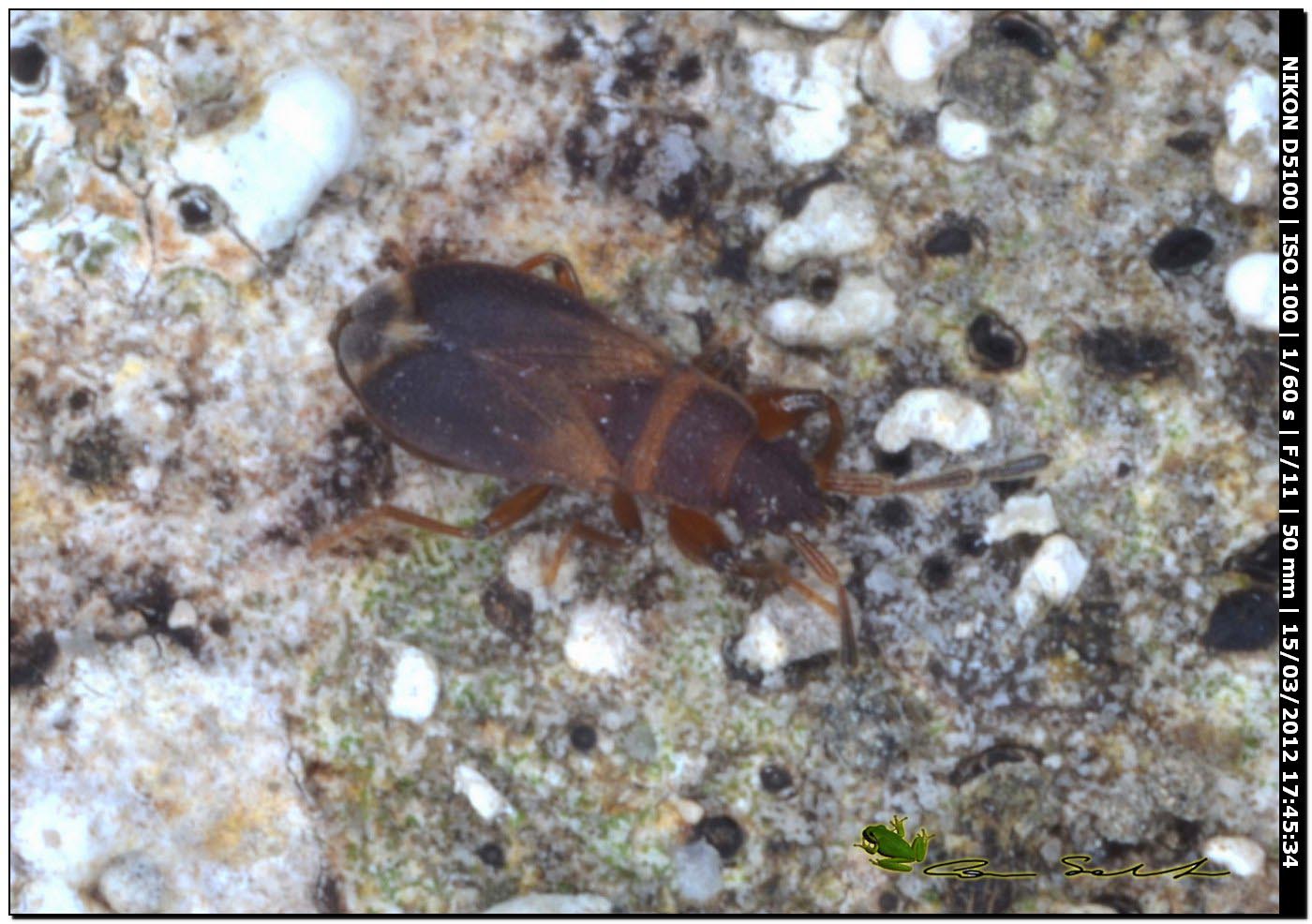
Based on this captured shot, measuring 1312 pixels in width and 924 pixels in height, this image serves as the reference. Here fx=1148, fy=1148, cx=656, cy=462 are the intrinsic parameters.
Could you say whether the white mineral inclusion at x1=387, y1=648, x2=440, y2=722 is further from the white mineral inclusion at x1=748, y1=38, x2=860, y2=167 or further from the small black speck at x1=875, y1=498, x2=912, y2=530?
the white mineral inclusion at x1=748, y1=38, x2=860, y2=167

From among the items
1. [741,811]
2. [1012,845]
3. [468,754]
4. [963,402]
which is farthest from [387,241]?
[1012,845]

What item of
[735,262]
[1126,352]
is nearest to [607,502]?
[735,262]

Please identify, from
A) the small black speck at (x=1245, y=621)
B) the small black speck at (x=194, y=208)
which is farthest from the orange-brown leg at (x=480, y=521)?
the small black speck at (x=1245, y=621)

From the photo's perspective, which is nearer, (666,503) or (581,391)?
(581,391)

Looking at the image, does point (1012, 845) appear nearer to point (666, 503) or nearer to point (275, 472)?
point (666, 503)

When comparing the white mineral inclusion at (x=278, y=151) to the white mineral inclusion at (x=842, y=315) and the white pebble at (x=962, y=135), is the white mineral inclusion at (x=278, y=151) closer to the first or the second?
the white mineral inclusion at (x=842, y=315)

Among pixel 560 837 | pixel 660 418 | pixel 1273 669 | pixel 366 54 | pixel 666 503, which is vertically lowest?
pixel 560 837

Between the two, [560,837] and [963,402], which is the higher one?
[963,402]
